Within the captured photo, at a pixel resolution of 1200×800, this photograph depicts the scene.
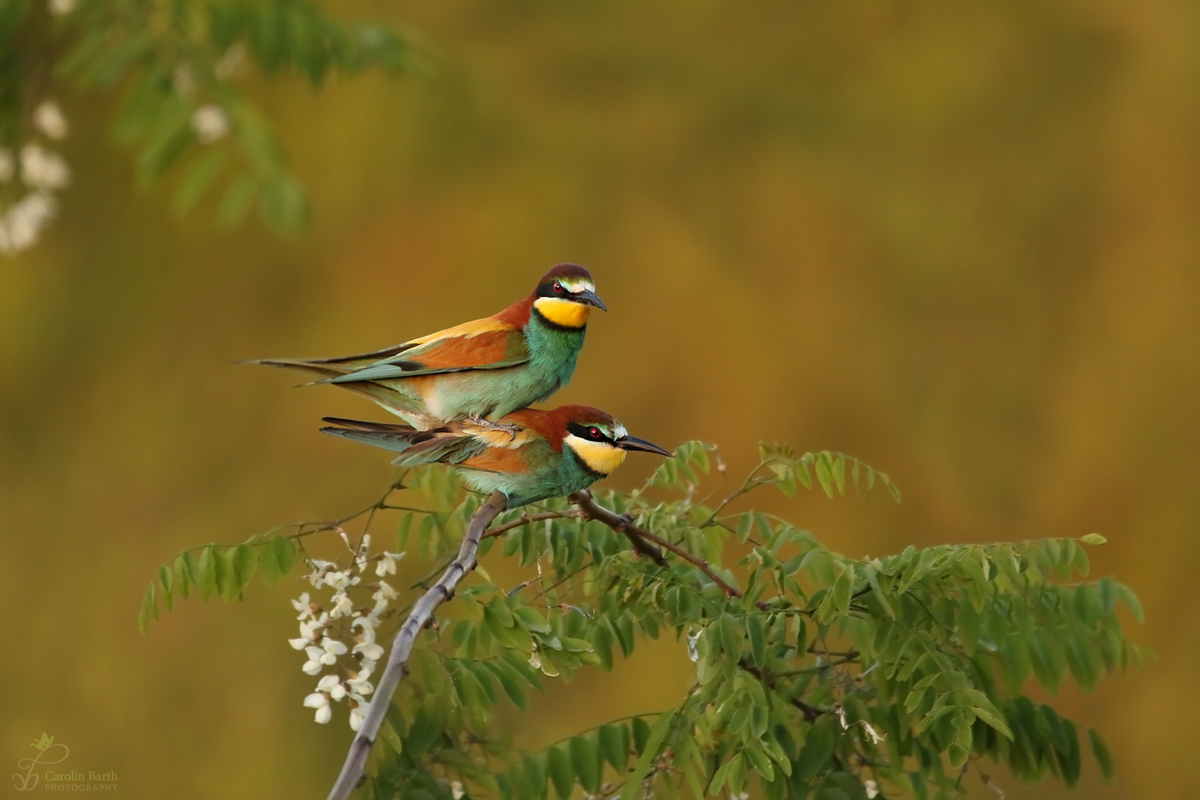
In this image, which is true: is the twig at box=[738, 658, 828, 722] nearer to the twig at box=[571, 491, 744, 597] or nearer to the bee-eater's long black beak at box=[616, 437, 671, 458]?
the twig at box=[571, 491, 744, 597]

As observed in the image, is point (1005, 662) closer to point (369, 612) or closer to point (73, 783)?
point (369, 612)

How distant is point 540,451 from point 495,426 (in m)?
0.05

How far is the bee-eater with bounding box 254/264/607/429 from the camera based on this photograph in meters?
1.14

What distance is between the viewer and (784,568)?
1326 mm

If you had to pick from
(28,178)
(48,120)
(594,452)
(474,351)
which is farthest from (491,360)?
(28,178)

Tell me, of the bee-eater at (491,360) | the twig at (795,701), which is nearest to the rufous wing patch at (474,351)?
the bee-eater at (491,360)

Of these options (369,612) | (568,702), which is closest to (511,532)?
(369,612)

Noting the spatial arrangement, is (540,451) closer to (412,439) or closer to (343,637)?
(412,439)

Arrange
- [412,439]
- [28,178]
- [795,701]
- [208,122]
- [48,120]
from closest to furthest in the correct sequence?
[412,439] → [795,701] → [208,122] → [48,120] → [28,178]

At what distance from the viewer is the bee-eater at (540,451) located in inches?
45.5

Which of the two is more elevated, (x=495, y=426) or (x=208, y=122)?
(x=208, y=122)

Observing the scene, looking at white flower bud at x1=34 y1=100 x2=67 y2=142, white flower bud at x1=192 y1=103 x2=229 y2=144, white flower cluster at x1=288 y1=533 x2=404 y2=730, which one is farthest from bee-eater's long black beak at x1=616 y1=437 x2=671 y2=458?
white flower bud at x1=34 y1=100 x2=67 y2=142

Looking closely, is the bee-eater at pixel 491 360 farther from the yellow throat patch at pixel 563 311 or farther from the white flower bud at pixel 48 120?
the white flower bud at pixel 48 120

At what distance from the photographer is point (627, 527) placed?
1.27 meters
